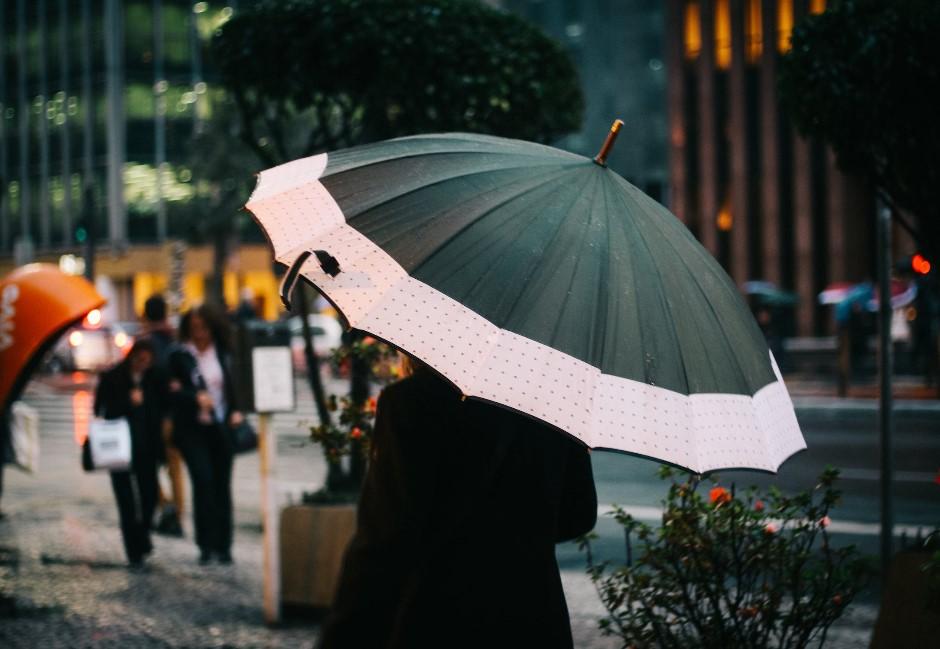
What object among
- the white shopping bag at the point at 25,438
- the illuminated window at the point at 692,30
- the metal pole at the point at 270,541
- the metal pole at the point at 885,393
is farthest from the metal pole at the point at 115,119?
the metal pole at the point at 885,393

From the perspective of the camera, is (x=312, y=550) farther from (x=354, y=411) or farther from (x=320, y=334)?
(x=320, y=334)

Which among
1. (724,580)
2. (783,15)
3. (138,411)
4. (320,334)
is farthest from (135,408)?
(783,15)

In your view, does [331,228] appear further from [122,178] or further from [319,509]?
[122,178]

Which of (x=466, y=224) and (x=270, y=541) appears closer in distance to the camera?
(x=466, y=224)

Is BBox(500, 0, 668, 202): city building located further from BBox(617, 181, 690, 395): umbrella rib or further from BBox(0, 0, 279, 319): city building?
BBox(617, 181, 690, 395): umbrella rib

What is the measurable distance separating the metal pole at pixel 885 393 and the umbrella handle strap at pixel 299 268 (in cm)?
371

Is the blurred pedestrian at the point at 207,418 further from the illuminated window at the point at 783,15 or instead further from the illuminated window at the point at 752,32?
the illuminated window at the point at 752,32

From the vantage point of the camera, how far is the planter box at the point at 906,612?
4062mm

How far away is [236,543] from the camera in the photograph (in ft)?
29.8

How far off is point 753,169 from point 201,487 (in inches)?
1303

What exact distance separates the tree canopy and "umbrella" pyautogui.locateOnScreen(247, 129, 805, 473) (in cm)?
354

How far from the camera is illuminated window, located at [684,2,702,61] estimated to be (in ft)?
131

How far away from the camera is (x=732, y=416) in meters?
2.97

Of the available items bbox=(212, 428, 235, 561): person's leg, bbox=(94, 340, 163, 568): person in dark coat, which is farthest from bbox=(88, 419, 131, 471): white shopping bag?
bbox=(212, 428, 235, 561): person's leg
